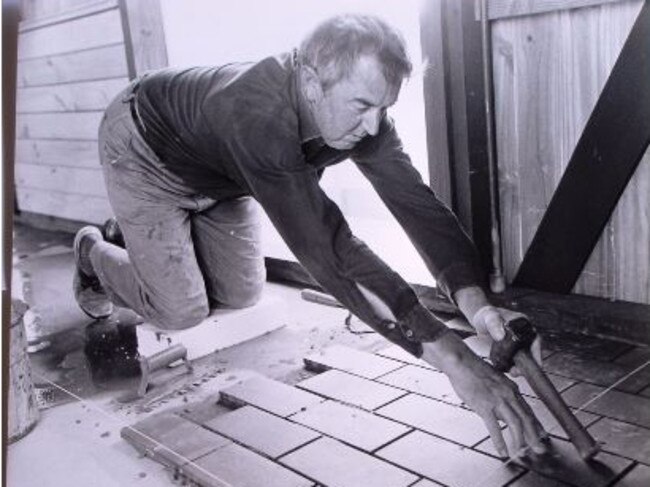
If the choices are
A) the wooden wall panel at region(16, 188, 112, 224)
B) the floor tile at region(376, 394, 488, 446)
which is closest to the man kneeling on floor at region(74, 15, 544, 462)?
the floor tile at region(376, 394, 488, 446)

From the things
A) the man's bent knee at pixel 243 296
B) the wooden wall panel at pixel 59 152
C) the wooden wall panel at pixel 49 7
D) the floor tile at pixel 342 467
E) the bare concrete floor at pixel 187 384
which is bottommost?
the bare concrete floor at pixel 187 384

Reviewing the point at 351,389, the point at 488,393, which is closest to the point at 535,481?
the point at 488,393

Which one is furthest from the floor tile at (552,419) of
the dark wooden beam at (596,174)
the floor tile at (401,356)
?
the dark wooden beam at (596,174)

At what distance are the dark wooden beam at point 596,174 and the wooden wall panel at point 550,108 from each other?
0.14 feet

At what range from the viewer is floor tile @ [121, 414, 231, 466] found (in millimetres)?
1945

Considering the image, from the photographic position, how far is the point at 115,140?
2.29 meters

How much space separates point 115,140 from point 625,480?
1.78 metres

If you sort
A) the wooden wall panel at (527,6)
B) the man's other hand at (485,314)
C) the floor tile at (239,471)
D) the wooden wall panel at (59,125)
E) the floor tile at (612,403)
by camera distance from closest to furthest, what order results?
the man's other hand at (485,314), the floor tile at (239,471), the floor tile at (612,403), the wooden wall panel at (527,6), the wooden wall panel at (59,125)

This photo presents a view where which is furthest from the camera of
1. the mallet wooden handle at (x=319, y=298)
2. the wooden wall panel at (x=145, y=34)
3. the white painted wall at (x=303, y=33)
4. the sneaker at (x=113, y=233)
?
the wooden wall panel at (x=145, y=34)

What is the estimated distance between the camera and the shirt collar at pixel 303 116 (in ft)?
5.49

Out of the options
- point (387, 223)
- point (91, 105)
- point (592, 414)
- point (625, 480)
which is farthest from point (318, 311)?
point (91, 105)

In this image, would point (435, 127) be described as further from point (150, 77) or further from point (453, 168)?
point (150, 77)

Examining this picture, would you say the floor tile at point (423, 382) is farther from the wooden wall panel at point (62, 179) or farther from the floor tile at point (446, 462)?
the wooden wall panel at point (62, 179)

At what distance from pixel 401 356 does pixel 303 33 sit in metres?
1.22
